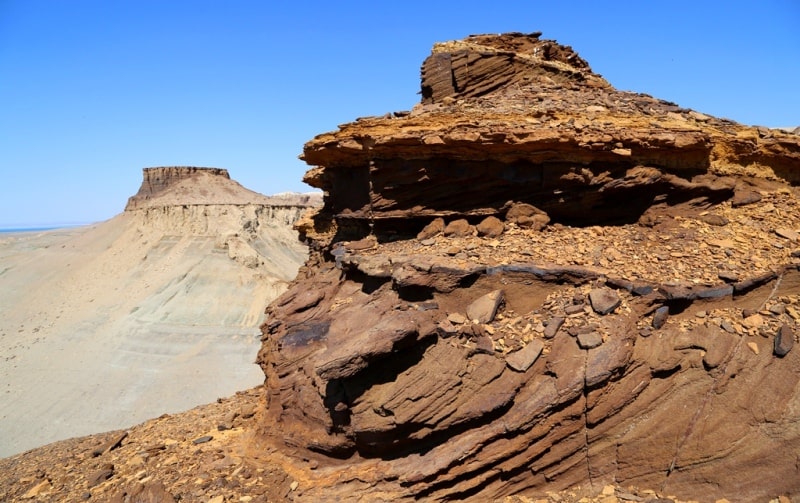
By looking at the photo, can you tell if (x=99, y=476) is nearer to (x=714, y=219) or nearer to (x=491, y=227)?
(x=491, y=227)

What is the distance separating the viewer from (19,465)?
12070 mm

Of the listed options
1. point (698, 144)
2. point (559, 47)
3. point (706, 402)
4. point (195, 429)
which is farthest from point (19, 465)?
point (559, 47)

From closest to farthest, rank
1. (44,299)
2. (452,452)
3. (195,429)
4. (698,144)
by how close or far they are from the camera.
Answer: (452,452) < (698,144) < (195,429) < (44,299)

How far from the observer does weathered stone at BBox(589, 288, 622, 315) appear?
7.00 m

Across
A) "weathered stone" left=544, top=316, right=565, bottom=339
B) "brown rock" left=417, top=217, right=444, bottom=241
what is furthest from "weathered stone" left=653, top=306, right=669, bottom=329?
"brown rock" left=417, top=217, right=444, bottom=241

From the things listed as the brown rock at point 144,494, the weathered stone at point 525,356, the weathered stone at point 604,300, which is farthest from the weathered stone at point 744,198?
the brown rock at point 144,494

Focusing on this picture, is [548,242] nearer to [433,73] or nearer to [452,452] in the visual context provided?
[452,452]

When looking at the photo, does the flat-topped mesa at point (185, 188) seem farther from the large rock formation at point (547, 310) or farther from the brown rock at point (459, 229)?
the brown rock at point (459, 229)

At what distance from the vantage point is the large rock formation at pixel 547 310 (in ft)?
20.8

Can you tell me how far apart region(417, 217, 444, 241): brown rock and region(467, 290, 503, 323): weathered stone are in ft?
7.50

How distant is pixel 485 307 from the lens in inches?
298

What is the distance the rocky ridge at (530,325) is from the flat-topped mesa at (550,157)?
0.04 metres

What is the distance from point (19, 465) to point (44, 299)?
34.4m

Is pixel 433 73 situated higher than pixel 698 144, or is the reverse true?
pixel 433 73
